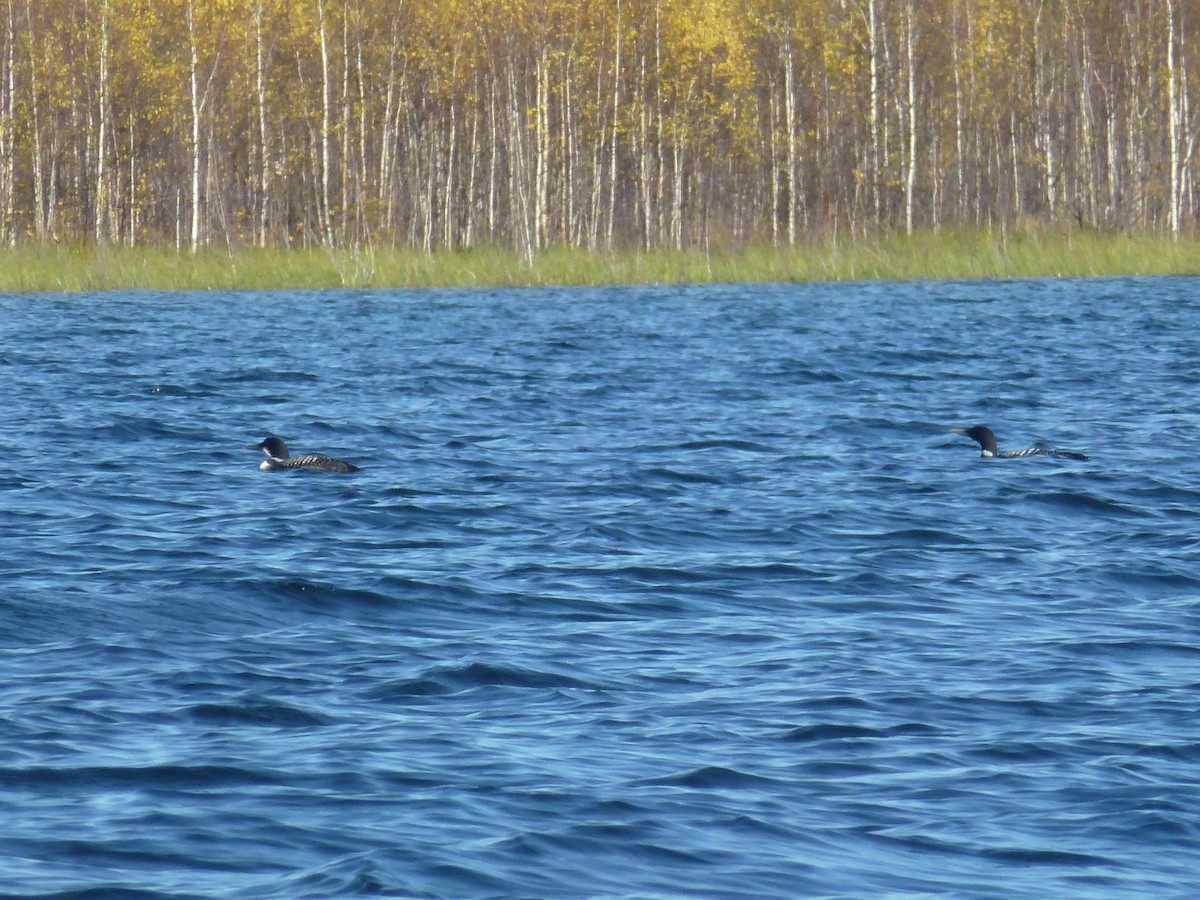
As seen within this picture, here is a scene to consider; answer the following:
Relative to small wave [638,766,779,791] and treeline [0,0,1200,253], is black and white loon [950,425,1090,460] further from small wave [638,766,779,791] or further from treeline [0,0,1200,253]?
treeline [0,0,1200,253]

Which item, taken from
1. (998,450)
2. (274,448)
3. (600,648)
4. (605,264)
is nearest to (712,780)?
(600,648)

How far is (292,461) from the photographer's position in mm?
13609

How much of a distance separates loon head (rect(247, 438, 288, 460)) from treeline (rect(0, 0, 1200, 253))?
28.2 meters

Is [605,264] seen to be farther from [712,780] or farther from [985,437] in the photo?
[712,780]

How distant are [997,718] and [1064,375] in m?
14.5

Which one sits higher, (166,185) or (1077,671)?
(166,185)

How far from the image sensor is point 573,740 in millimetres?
6543

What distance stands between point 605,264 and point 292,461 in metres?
23.3

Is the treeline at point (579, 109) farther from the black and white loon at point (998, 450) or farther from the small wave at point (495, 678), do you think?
the small wave at point (495, 678)

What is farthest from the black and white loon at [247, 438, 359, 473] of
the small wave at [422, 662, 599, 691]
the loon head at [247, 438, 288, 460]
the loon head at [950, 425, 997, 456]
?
the small wave at [422, 662, 599, 691]

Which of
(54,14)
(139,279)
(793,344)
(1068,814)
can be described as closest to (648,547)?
(1068,814)

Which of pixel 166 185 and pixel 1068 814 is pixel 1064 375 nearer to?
pixel 1068 814

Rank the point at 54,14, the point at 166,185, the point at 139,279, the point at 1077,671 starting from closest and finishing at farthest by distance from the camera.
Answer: the point at 1077,671, the point at 139,279, the point at 54,14, the point at 166,185

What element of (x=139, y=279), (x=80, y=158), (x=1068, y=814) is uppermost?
(x=80, y=158)
